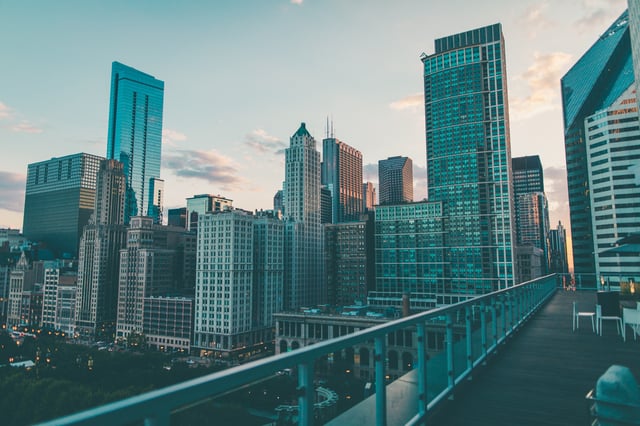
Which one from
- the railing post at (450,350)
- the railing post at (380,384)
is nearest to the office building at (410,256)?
the railing post at (450,350)

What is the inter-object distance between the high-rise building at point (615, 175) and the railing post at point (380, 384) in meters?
110

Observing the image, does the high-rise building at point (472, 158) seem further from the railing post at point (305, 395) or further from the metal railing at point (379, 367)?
the railing post at point (305, 395)

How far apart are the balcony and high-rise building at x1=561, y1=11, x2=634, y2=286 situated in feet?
420

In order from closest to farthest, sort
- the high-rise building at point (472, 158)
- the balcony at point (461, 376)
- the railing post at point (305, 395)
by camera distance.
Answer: the balcony at point (461, 376)
the railing post at point (305, 395)
the high-rise building at point (472, 158)

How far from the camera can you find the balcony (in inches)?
81.8

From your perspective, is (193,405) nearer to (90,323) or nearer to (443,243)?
(443,243)

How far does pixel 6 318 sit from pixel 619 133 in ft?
615

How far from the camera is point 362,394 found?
395 centimetres

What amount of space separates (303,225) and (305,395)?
366 feet

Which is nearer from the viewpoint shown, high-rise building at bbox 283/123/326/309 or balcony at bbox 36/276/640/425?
balcony at bbox 36/276/640/425

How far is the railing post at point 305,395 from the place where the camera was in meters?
2.86

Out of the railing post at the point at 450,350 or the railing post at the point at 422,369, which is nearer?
the railing post at the point at 422,369

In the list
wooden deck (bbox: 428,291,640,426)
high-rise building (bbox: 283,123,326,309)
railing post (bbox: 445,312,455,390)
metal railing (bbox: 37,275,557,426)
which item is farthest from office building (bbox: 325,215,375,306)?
railing post (bbox: 445,312,455,390)

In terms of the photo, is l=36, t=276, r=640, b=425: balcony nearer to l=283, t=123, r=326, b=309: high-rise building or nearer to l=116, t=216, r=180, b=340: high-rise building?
l=116, t=216, r=180, b=340: high-rise building
